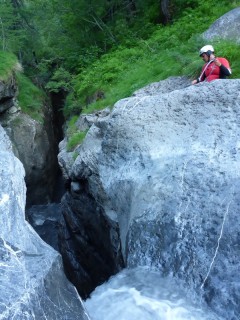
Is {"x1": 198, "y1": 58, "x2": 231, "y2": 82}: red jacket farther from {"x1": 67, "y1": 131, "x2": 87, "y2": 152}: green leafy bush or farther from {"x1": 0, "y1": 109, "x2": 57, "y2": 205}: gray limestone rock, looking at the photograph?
{"x1": 0, "y1": 109, "x2": 57, "y2": 205}: gray limestone rock

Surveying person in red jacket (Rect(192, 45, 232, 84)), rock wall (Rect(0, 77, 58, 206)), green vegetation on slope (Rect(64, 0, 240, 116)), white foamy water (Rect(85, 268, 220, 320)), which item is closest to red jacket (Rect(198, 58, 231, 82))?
person in red jacket (Rect(192, 45, 232, 84))

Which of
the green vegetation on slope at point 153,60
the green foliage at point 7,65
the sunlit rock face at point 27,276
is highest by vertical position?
the green foliage at point 7,65

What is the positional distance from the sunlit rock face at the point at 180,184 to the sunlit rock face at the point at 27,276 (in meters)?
1.34

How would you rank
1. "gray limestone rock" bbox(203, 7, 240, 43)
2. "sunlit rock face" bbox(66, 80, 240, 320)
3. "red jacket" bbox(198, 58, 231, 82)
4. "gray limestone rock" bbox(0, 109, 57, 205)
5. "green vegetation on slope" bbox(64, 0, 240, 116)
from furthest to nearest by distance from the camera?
"gray limestone rock" bbox(0, 109, 57, 205) → "gray limestone rock" bbox(203, 7, 240, 43) → "green vegetation on slope" bbox(64, 0, 240, 116) → "red jacket" bbox(198, 58, 231, 82) → "sunlit rock face" bbox(66, 80, 240, 320)

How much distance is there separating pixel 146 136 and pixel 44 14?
Result: 1652cm

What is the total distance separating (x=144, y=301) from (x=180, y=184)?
5.86 feet

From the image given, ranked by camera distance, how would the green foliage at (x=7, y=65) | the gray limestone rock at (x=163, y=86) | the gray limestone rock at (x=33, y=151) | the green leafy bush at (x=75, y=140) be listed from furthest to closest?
the gray limestone rock at (x=33, y=151)
the green foliage at (x=7, y=65)
the green leafy bush at (x=75, y=140)
the gray limestone rock at (x=163, y=86)

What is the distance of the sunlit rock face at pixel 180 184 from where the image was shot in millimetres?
5406

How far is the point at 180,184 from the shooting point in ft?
20.5

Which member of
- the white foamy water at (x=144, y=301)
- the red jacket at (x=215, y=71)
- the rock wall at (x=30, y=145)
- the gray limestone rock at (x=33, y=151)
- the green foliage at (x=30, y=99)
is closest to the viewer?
the white foamy water at (x=144, y=301)

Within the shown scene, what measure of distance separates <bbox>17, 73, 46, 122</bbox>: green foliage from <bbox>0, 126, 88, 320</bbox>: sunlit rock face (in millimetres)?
12509

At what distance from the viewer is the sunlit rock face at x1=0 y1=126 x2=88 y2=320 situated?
14.3 ft

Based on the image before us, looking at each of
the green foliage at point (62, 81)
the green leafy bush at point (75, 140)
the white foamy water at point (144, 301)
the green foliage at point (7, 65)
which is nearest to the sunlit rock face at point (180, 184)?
the white foamy water at point (144, 301)

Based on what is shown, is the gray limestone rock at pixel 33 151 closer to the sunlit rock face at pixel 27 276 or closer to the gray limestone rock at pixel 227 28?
the gray limestone rock at pixel 227 28
